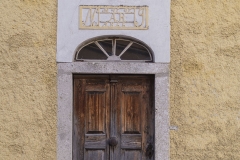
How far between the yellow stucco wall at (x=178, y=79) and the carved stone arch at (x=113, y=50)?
0.40 m

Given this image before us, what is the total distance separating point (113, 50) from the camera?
5871mm

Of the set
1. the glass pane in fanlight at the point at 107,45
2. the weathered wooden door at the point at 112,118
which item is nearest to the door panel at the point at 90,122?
the weathered wooden door at the point at 112,118

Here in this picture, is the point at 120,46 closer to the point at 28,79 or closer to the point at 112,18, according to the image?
the point at 112,18

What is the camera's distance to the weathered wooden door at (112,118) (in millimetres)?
A: 5836

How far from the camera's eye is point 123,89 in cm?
588

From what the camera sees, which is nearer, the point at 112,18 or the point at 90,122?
the point at 112,18

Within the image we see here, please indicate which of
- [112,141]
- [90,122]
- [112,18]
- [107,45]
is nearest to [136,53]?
[107,45]

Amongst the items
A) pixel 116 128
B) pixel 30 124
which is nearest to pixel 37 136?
pixel 30 124

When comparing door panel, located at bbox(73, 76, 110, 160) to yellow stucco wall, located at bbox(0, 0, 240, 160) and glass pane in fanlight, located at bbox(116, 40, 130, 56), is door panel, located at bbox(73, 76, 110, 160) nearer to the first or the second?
yellow stucco wall, located at bbox(0, 0, 240, 160)

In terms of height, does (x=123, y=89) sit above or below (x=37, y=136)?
above

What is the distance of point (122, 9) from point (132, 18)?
180 millimetres

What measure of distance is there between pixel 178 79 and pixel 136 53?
0.67m

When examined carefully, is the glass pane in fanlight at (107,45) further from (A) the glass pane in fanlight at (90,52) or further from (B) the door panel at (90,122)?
(B) the door panel at (90,122)

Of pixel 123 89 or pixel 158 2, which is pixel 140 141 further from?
pixel 158 2
